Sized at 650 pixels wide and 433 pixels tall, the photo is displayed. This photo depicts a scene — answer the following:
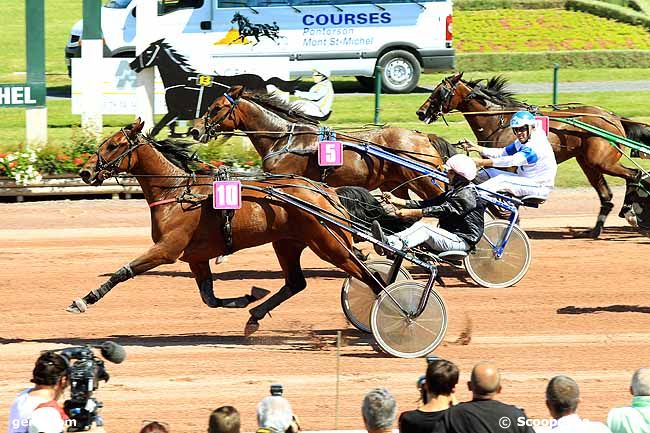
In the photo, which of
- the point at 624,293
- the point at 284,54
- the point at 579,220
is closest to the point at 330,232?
the point at 624,293

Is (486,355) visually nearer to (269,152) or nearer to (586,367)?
(586,367)

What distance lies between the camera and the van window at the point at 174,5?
22.3 m

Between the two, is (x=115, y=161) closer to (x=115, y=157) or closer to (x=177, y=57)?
(x=115, y=157)

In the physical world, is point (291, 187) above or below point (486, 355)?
above

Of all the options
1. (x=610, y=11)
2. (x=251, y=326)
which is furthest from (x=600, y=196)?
(x=610, y=11)

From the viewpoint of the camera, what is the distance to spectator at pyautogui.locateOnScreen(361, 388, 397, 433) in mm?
5441

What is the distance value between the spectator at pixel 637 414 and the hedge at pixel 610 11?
27335 millimetres

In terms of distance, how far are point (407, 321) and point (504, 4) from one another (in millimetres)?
25436

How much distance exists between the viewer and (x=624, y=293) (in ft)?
38.0

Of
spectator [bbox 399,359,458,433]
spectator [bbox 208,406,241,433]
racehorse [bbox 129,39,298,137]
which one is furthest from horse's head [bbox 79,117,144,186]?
racehorse [bbox 129,39,298,137]

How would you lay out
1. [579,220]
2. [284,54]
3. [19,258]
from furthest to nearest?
[284,54] < [579,220] < [19,258]

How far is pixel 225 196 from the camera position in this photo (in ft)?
31.1

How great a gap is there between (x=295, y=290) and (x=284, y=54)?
42.9 ft

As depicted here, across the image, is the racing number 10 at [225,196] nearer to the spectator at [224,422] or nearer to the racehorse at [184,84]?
the spectator at [224,422]
